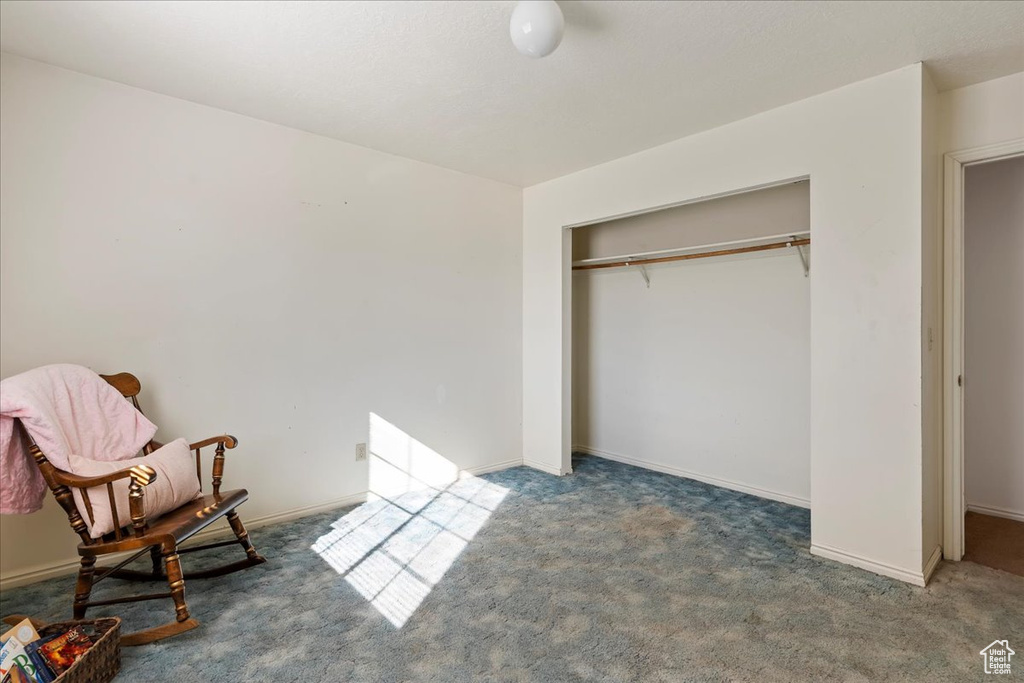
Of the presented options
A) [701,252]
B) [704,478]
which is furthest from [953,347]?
[704,478]

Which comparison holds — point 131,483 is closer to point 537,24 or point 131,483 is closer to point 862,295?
point 537,24

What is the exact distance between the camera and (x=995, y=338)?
3244 mm

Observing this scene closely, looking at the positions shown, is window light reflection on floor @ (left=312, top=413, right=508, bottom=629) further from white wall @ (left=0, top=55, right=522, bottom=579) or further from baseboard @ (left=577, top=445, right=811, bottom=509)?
baseboard @ (left=577, top=445, right=811, bottom=509)

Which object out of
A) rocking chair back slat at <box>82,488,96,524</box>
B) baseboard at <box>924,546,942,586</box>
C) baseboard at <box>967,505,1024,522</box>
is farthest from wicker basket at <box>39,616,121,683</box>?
baseboard at <box>967,505,1024,522</box>

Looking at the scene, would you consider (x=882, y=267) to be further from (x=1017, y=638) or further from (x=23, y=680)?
(x=23, y=680)

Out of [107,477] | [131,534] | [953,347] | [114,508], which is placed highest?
[953,347]

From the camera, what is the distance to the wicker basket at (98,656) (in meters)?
1.58

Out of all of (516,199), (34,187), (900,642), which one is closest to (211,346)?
(34,187)

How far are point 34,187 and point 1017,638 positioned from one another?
4643mm

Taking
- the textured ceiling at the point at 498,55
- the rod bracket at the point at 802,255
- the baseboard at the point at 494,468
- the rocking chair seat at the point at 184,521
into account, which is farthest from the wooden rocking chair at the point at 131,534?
the rod bracket at the point at 802,255

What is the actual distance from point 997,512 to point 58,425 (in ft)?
17.1

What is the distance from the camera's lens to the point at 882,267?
7.95 feet

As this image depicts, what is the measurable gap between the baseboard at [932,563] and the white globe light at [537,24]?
2906mm

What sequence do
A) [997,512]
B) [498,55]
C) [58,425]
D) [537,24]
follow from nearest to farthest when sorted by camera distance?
[537,24] < [58,425] < [498,55] < [997,512]
